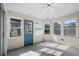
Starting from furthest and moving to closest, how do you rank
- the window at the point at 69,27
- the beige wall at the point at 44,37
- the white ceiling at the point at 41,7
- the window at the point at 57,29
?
the window at the point at 57,29 → the window at the point at 69,27 → the beige wall at the point at 44,37 → the white ceiling at the point at 41,7

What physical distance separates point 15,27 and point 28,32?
3.65 feet

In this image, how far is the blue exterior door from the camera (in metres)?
5.06

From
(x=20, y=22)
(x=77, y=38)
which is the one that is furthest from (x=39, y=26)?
(x=77, y=38)

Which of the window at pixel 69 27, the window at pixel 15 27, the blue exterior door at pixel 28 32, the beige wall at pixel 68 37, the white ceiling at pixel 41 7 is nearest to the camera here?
the white ceiling at pixel 41 7

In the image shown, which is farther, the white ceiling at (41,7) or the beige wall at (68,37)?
the beige wall at (68,37)

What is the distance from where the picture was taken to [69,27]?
5012mm

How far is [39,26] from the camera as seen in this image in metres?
6.55

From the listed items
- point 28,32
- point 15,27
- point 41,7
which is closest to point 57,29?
point 28,32

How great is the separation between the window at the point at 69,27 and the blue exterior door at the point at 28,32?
8.24 feet

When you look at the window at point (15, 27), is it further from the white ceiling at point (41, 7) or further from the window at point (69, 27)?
the window at point (69, 27)

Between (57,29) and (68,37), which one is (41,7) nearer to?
(68,37)

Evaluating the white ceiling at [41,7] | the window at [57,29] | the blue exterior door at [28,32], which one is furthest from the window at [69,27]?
the blue exterior door at [28,32]

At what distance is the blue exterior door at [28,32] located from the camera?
5059 mm

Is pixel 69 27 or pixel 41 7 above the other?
pixel 41 7
